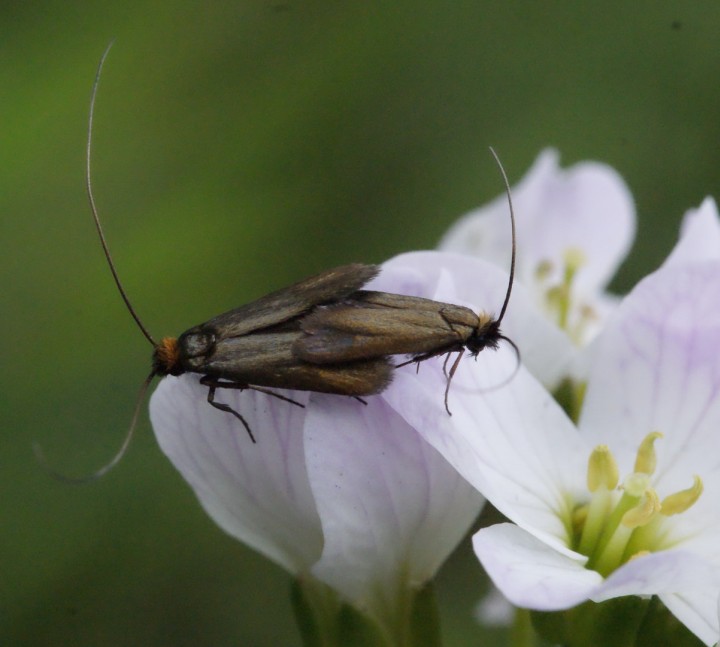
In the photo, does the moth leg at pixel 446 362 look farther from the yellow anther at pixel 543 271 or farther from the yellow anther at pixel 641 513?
the yellow anther at pixel 543 271

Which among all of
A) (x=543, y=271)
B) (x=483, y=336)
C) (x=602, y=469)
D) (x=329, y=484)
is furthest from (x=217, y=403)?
(x=543, y=271)

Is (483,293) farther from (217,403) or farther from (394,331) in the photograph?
(217,403)

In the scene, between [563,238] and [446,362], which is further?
[563,238]

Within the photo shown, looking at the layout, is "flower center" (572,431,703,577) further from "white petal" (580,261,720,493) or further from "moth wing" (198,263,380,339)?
"moth wing" (198,263,380,339)

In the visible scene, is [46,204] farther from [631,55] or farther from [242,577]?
[631,55]

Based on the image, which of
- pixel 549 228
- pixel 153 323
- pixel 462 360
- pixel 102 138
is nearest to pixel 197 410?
pixel 462 360
